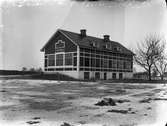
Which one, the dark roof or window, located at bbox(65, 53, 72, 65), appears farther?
window, located at bbox(65, 53, 72, 65)

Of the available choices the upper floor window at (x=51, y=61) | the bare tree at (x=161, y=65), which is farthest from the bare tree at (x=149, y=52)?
the upper floor window at (x=51, y=61)

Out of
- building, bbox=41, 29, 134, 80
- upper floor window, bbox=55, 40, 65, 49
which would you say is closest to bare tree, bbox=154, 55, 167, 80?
building, bbox=41, 29, 134, 80

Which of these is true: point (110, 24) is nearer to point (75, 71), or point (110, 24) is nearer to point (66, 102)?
point (75, 71)

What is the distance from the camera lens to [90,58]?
1.74 metres

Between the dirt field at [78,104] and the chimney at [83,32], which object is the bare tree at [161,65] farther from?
the chimney at [83,32]

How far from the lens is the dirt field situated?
4.63 ft

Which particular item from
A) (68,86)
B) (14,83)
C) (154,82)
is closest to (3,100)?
(14,83)

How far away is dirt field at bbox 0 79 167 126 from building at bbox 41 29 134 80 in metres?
0.10

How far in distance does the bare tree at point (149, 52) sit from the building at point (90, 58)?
0.08m

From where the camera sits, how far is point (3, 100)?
62.1 inches

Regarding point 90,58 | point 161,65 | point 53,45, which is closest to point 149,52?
point 161,65

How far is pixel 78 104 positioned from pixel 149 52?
0.72 m

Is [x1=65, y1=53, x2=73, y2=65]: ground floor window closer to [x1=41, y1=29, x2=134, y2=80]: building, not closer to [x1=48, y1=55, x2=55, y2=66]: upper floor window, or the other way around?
[x1=41, y1=29, x2=134, y2=80]: building

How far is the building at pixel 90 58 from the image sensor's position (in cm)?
166
